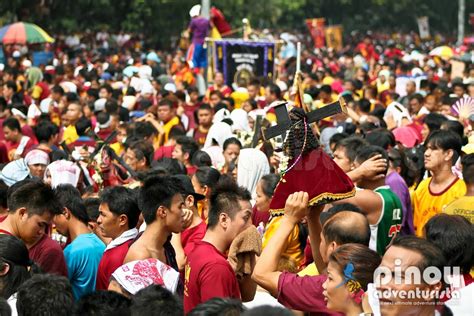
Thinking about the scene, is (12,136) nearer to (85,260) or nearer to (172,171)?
(172,171)

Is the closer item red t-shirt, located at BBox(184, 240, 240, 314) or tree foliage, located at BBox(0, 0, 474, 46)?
red t-shirt, located at BBox(184, 240, 240, 314)

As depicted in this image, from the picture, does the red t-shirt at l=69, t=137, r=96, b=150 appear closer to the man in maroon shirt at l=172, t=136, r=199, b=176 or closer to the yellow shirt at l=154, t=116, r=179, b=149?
the man in maroon shirt at l=172, t=136, r=199, b=176

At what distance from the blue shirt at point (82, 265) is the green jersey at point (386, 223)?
6.34ft

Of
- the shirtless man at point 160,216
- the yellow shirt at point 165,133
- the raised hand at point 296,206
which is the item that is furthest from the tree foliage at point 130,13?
the raised hand at point 296,206

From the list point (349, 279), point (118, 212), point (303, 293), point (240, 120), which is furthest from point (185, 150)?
point (349, 279)

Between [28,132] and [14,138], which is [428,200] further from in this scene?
[28,132]

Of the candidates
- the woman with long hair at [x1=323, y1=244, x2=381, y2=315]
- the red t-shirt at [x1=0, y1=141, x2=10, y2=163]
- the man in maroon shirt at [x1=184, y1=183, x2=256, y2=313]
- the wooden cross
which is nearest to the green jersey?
the man in maroon shirt at [x1=184, y1=183, x2=256, y2=313]

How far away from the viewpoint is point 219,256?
5.69m

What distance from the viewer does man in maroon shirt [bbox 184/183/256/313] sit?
5.56 meters

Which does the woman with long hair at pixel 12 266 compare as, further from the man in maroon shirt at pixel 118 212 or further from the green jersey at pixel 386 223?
the green jersey at pixel 386 223

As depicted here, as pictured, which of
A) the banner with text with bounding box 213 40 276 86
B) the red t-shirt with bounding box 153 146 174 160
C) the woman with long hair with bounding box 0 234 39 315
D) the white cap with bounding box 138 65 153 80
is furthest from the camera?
the white cap with bounding box 138 65 153 80

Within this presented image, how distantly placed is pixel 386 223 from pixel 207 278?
2.27m

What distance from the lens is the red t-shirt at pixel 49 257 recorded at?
6230 millimetres

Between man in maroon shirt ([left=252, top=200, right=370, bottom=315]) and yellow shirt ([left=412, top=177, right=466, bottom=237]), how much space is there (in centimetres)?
251
